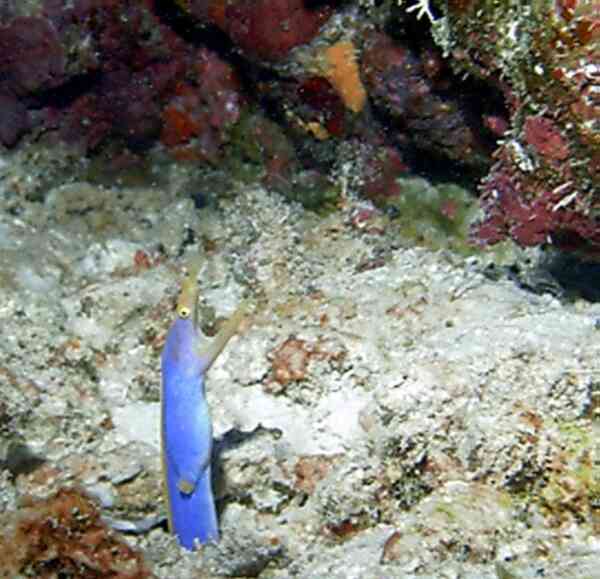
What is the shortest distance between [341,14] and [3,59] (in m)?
2.33

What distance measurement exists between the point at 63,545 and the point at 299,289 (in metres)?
2.27

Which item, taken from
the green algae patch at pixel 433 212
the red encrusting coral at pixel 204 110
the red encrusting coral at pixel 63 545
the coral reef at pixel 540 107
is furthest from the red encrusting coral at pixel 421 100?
the red encrusting coral at pixel 63 545

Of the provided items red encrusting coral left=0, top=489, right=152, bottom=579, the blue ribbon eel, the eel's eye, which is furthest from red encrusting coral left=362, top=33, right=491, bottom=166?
red encrusting coral left=0, top=489, right=152, bottom=579

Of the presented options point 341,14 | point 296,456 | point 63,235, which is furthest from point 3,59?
point 296,456

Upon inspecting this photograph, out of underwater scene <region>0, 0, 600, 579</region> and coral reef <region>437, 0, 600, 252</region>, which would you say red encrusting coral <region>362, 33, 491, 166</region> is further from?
coral reef <region>437, 0, 600, 252</region>

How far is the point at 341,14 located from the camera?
189 inches

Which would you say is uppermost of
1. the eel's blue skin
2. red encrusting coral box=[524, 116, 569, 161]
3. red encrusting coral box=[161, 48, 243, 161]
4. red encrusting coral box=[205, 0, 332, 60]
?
red encrusting coral box=[205, 0, 332, 60]

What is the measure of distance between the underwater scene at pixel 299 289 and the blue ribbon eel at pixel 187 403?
10mm

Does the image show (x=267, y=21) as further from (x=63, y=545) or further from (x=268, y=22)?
(x=63, y=545)

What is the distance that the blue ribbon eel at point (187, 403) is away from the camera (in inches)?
124

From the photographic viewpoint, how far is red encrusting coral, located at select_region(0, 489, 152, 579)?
2.37m

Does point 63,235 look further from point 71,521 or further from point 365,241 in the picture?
point 71,521

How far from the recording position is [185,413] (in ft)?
10.4

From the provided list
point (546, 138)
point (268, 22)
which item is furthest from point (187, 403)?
point (268, 22)
